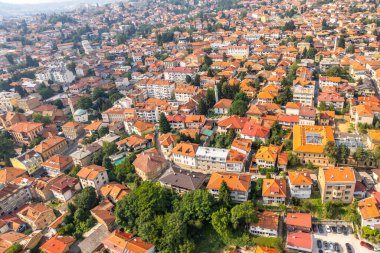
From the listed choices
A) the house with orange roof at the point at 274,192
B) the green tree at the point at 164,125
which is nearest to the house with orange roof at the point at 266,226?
the house with orange roof at the point at 274,192

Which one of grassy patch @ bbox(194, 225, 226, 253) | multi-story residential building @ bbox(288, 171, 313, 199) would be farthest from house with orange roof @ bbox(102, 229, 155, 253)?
multi-story residential building @ bbox(288, 171, 313, 199)

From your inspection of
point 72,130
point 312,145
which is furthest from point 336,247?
point 72,130

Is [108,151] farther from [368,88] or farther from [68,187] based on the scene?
[368,88]

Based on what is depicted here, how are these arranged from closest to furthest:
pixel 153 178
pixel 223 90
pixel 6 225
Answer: pixel 6 225 < pixel 153 178 < pixel 223 90

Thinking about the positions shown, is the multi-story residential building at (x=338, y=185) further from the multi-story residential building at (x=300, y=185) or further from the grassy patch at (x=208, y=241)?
the grassy patch at (x=208, y=241)

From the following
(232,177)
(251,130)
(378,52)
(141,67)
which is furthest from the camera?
(141,67)

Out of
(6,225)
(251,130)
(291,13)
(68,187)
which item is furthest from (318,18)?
(6,225)

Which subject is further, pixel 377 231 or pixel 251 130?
pixel 251 130

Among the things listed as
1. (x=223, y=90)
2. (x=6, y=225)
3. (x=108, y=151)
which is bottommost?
(x=6, y=225)
